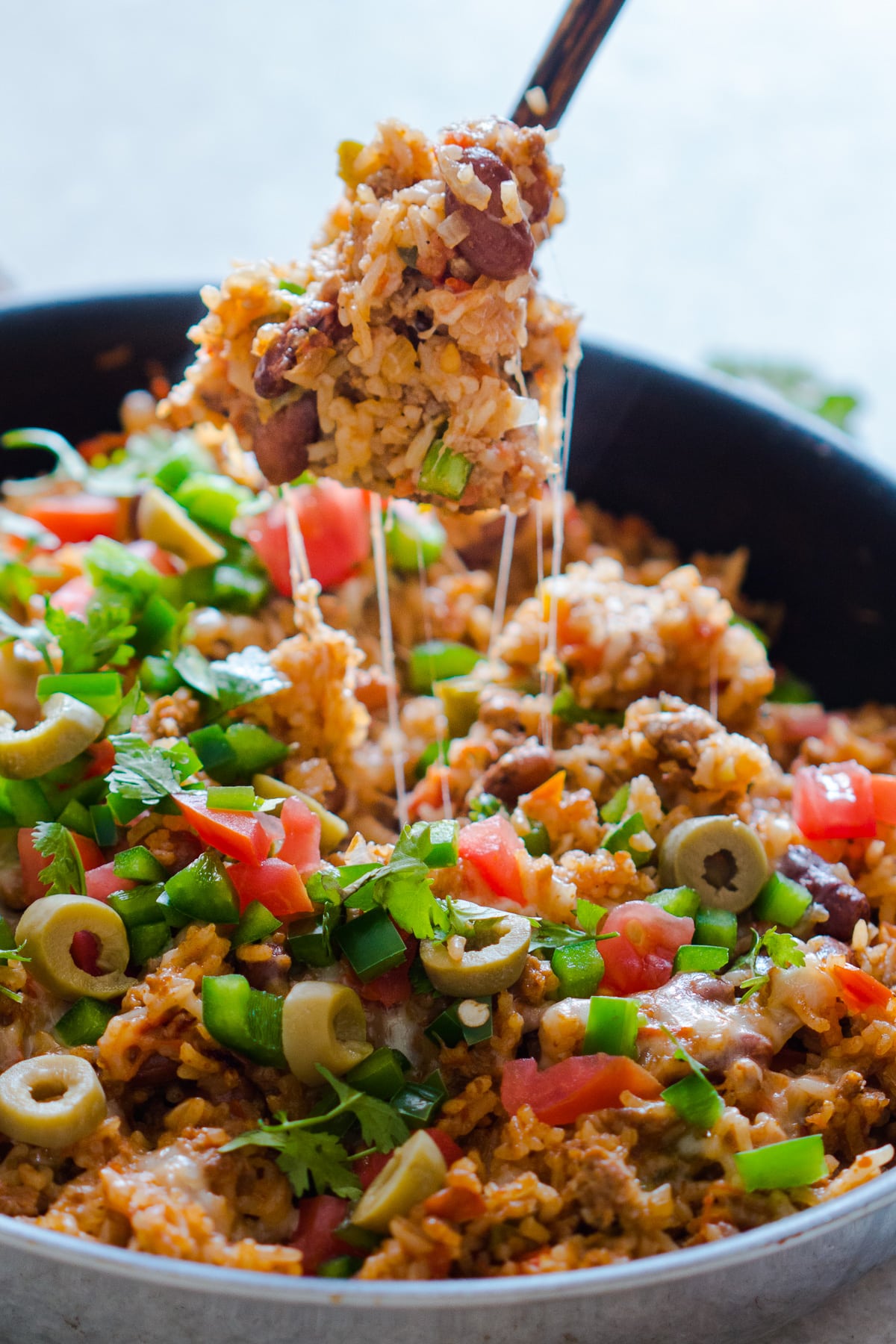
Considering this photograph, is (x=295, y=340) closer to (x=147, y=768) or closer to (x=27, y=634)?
(x=147, y=768)

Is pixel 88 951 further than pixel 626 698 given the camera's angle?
No

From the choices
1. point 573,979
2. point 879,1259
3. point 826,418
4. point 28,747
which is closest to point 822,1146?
point 879,1259

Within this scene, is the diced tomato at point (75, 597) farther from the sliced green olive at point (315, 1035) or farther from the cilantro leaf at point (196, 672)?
the sliced green olive at point (315, 1035)

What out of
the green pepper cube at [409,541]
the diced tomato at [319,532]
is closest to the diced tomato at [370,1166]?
the diced tomato at [319,532]

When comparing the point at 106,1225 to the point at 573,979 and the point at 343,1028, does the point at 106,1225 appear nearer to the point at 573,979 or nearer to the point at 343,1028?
the point at 343,1028

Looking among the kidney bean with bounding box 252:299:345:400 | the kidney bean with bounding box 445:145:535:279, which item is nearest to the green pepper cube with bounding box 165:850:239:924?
the kidney bean with bounding box 252:299:345:400

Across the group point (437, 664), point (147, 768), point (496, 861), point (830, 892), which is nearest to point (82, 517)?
point (437, 664)

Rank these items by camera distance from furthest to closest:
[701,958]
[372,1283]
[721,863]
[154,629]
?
[154,629]
[721,863]
[701,958]
[372,1283]
